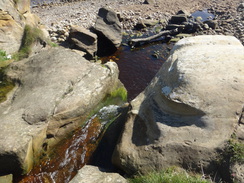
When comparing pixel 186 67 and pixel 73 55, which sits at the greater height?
pixel 186 67

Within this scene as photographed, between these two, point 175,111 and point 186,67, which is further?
point 186,67

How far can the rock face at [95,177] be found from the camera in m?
5.02

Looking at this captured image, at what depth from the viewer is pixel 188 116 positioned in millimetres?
5047

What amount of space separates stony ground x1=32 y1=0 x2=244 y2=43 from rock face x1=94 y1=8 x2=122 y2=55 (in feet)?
8.78

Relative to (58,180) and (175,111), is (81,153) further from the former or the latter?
(175,111)

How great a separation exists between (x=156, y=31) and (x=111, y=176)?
15.5m

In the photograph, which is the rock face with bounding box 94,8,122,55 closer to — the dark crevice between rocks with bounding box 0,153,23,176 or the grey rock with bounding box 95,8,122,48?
the grey rock with bounding box 95,8,122,48

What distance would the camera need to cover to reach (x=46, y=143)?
641cm

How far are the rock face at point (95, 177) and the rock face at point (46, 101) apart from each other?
152 cm

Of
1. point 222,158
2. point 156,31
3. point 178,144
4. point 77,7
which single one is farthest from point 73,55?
point 77,7

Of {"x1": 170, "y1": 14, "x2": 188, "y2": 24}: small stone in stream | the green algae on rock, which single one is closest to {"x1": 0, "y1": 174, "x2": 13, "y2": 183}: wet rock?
the green algae on rock

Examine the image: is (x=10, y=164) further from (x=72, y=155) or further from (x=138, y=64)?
(x=138, y=64)

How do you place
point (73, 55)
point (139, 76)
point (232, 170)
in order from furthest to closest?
point (139, 76), point (73, 55), point (232, 170)

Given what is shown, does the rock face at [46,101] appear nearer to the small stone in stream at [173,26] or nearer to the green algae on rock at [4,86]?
the green algae on rock at [4,86]
